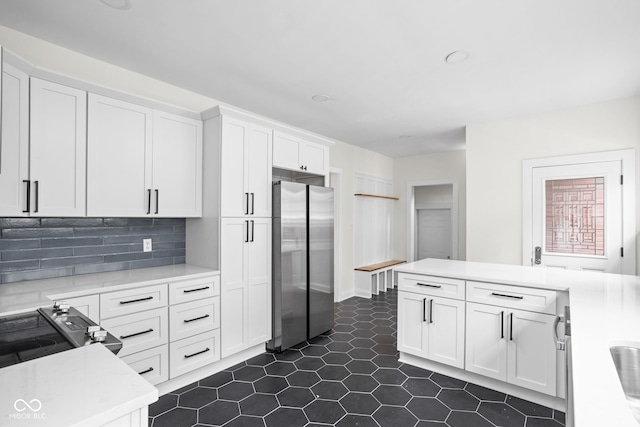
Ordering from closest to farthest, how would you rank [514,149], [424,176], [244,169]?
1. [244,169]
2. [514,149]
3. [424,176]

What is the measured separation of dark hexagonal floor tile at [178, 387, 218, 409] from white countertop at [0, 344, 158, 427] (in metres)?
1.58

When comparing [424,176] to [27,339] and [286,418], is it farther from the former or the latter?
[27,339]

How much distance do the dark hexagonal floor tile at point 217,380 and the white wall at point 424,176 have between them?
4.48 meters

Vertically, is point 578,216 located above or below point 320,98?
below

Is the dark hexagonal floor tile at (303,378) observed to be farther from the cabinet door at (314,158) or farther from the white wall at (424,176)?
the white wall at (424,176)

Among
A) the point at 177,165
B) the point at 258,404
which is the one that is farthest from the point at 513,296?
the point at 177,165

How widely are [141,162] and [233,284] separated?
4.29 ft

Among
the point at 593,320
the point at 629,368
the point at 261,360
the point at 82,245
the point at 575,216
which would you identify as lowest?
the point at 261,360

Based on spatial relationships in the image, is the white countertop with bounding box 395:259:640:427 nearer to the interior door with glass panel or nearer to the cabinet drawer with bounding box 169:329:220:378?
the interior door with glass panel

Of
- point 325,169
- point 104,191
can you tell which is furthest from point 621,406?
point 325,169

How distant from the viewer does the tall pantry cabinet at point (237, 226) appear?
113 inches

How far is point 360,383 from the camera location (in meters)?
2.63

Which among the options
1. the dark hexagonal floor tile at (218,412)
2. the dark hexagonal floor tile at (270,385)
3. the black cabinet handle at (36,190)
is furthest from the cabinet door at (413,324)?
the black cabinet handle at (36,190)

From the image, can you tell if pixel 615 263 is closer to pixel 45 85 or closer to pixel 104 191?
pixel 104 191
